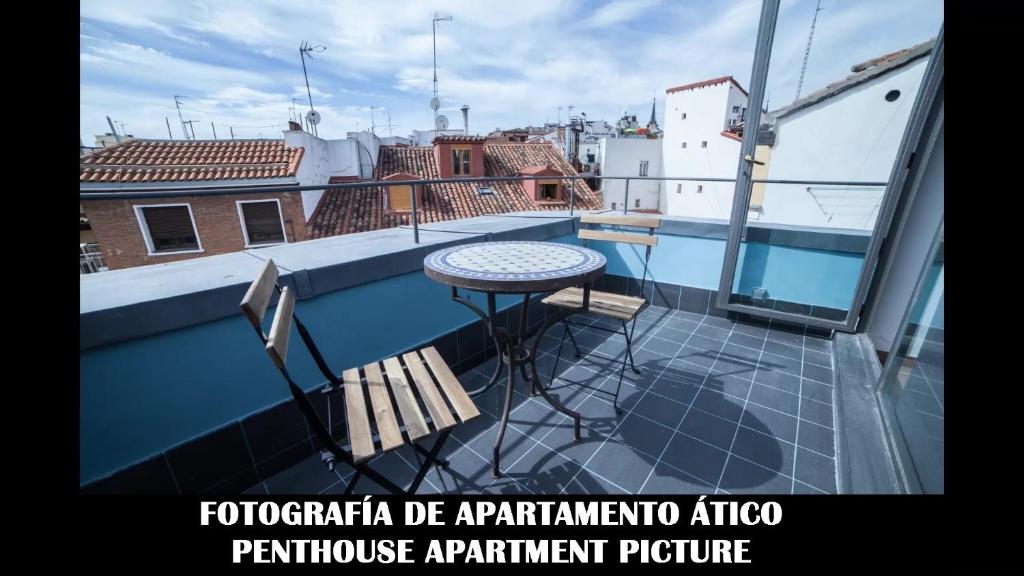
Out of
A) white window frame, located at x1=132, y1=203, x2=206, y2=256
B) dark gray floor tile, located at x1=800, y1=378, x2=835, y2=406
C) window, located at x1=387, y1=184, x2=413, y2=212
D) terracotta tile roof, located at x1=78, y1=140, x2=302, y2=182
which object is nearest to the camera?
dark gray floor tile, located at x1=800, y1=378, x2=835, y2=406

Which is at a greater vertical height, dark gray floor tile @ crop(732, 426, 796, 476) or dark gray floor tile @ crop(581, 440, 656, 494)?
dark gray floor tile @ crop(732, 426, 796, 476)

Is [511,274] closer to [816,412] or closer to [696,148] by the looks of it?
[816,412]

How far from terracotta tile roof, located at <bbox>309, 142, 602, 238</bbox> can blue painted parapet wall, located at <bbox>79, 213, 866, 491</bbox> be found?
5777 mm

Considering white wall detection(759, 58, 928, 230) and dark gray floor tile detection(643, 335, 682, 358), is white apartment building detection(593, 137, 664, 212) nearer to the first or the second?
white wall detection(759, 58, 928, 230)

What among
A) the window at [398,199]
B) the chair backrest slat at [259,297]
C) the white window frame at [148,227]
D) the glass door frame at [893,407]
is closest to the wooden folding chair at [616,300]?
the glass door frame at [893,407]

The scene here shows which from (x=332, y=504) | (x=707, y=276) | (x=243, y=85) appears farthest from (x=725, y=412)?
(x=243, y=85)

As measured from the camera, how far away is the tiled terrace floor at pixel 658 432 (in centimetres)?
165

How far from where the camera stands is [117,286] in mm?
1490

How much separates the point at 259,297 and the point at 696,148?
1584 centimetres

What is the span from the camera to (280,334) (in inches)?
42.1

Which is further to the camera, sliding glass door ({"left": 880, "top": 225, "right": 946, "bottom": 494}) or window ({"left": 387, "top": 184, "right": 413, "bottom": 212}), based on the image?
window ({"left": 387, "top": 184, "right": 413, "bottom": 212})

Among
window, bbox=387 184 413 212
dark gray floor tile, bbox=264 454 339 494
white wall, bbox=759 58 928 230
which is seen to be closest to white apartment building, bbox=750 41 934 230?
white wall, bbox=759 58 928 230

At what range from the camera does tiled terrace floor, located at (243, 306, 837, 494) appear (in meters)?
1.65
